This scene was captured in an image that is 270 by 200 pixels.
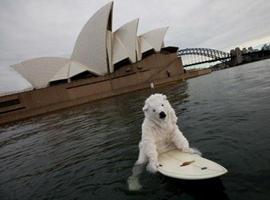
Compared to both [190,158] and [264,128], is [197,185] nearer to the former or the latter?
[190,158]

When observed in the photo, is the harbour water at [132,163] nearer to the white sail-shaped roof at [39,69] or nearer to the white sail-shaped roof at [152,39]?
the white sail-shaped roof at [39,69]

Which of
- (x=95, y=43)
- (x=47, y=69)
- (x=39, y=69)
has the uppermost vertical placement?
(x=95, y=43)

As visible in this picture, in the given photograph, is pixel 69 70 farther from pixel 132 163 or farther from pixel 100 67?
pixel 132 163

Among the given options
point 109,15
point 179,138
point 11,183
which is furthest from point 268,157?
point 109,15

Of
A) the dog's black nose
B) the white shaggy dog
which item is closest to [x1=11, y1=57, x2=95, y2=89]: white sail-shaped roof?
the white shaggy dog

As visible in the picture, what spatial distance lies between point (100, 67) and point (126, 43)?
6406mm

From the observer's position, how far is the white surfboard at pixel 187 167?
3566mm

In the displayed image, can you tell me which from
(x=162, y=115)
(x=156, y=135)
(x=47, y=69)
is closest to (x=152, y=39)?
(x=47, y=69)

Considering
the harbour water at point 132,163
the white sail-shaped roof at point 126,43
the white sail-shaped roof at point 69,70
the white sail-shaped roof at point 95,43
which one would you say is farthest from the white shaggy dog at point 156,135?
the white sail-shaped roof at point 126,43

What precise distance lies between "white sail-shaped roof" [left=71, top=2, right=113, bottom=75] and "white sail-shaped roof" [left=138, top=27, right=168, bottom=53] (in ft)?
33.2

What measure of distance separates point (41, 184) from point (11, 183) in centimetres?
115

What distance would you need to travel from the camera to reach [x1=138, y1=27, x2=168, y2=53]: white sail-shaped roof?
50769 mm

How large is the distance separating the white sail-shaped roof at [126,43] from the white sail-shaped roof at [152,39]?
17.5ft

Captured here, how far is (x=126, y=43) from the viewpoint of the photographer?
45344mm
